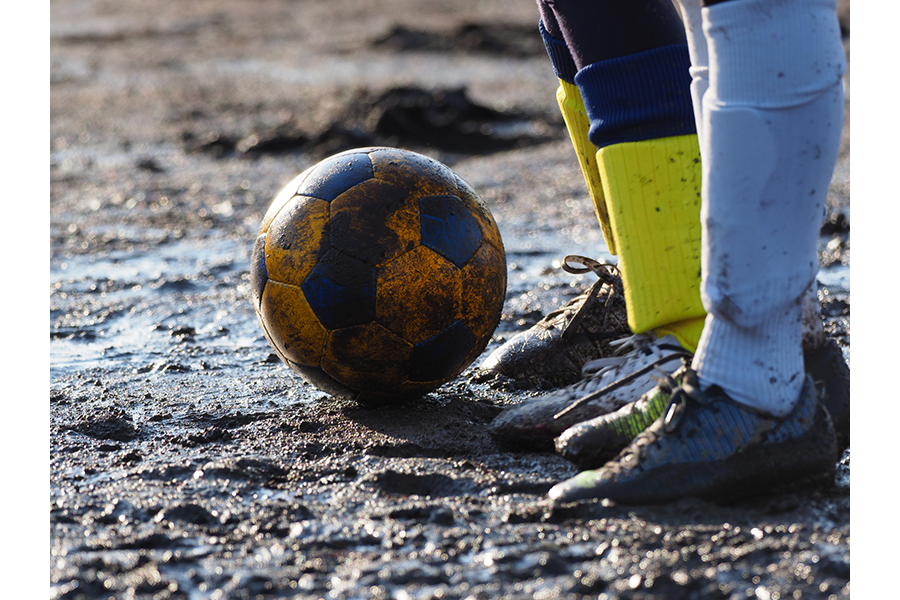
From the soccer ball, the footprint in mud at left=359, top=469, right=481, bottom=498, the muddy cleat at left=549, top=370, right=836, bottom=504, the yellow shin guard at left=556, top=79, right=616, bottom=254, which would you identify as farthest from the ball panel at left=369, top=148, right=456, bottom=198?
the muddy cleat at left=549, top=370, right=836, bottom=504

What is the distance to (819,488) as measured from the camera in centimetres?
204

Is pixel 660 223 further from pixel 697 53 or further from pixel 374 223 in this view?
pixel 374 223

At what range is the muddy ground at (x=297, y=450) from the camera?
1746 millimetres

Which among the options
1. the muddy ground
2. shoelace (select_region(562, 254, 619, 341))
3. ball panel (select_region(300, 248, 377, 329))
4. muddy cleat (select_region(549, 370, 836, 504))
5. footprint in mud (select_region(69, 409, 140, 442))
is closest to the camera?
the muddy ground

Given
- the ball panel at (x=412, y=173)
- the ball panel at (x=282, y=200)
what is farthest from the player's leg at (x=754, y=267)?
the ball panel at (x=282, y=200)

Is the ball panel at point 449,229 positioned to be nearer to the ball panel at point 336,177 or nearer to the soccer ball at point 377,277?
the soccer ball at point 377,277

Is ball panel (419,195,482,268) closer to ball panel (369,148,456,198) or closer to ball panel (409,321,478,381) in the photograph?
ball panel (369,148,456,198)

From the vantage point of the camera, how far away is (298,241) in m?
2.54

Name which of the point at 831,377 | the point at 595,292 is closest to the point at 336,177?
the point at 595,292

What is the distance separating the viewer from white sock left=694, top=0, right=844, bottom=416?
1.78 meters

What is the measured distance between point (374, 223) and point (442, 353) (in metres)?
0.39

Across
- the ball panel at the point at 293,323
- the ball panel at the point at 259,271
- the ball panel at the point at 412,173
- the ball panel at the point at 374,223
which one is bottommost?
the ball panel at the point at 293,323
